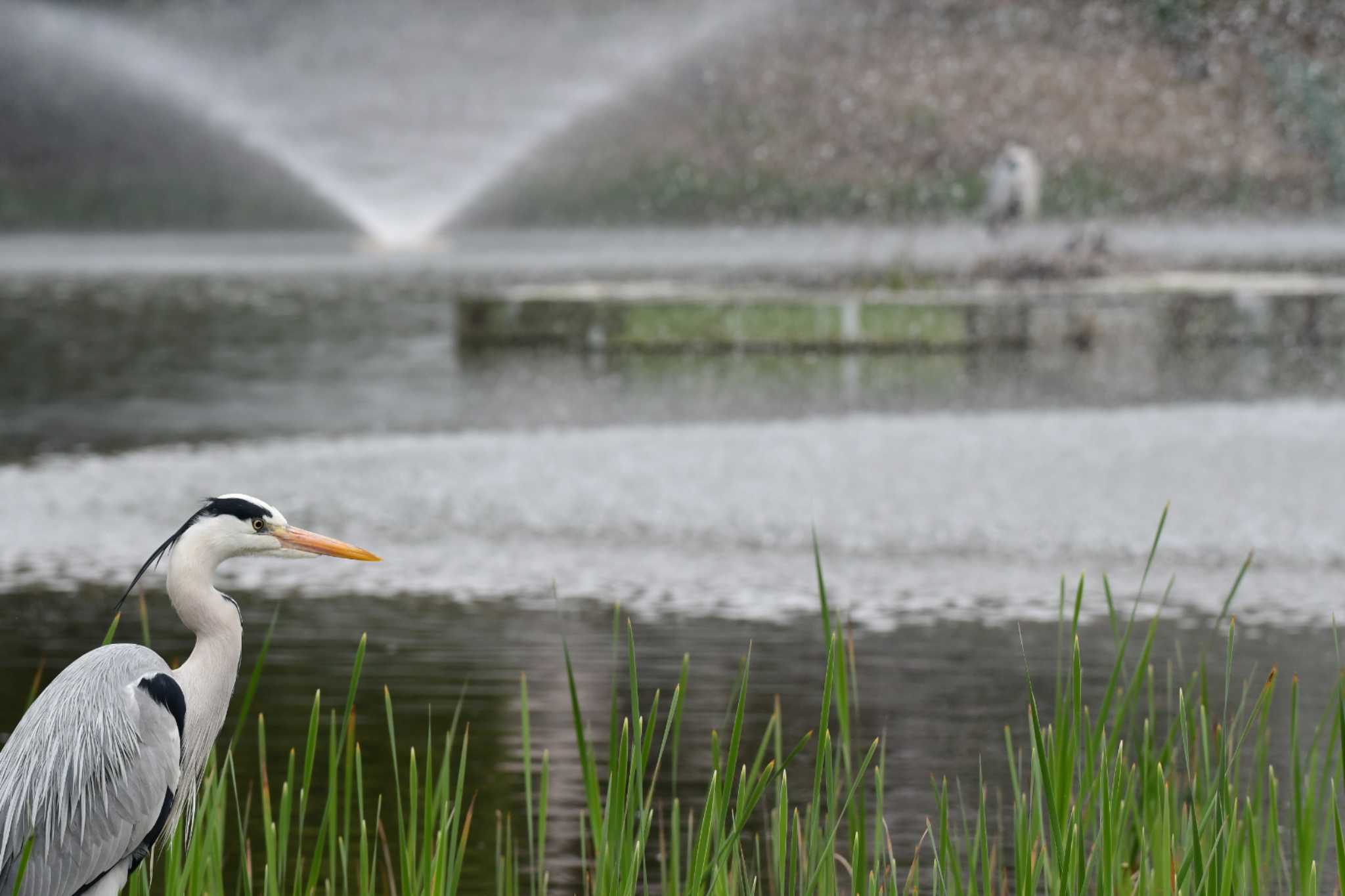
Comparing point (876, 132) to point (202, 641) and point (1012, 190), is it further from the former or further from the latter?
point (202, 641)

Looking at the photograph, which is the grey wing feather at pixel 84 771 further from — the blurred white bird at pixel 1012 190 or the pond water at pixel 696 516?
the blurred white bird at pixel 1012 190

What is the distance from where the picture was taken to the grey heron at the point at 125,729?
3014mm

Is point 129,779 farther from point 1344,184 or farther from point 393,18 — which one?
point 393,18

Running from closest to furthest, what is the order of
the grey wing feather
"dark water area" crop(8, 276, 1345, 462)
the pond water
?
the grey wing feather, the pond water, "dark water area" crop(8, 276, 1345, 462)

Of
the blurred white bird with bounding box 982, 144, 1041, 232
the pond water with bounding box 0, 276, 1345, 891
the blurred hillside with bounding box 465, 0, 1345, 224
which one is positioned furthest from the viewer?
the blurred hillside with bounding box 465, 0, 1345, 224

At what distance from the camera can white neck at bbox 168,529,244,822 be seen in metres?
3.07

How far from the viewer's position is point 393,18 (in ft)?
238

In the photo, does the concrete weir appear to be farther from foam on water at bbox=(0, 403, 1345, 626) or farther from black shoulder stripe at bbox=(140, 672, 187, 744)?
black shoulder stripe at bbox=(140, 672, 187, 744)

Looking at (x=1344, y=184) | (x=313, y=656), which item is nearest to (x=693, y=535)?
(x=313, y=656)

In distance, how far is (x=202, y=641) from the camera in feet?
10.3

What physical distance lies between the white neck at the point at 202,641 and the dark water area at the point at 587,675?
49.9 inches

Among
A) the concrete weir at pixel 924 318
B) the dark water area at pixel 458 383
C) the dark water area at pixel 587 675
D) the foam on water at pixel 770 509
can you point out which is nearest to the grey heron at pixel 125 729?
the dark water area at pixel 587 675

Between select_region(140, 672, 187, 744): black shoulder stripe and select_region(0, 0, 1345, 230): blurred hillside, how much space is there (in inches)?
1857


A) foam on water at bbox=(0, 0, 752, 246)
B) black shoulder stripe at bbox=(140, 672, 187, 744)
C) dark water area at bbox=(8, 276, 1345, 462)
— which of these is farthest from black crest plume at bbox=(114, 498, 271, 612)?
foam on water at bbox=(0, 0, 752, 246)
